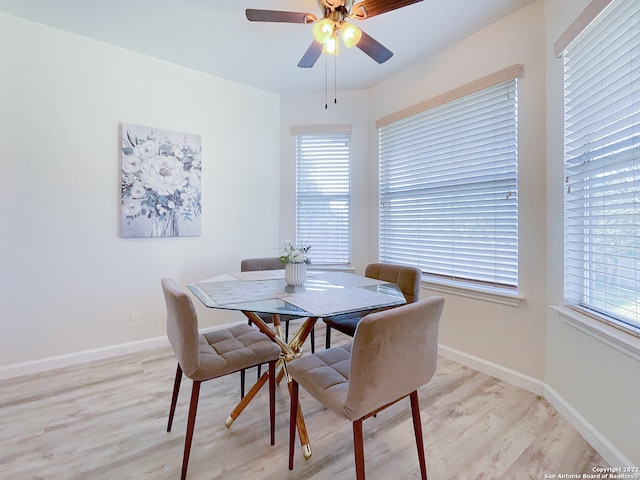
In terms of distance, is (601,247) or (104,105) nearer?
(601,247)

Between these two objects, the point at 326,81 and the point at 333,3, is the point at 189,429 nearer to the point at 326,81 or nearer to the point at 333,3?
the point at 333,3

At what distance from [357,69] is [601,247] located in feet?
8.02

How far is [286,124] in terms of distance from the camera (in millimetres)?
3480

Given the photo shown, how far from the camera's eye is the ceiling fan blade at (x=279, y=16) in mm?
1645

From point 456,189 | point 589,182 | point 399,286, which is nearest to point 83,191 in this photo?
point 399,286

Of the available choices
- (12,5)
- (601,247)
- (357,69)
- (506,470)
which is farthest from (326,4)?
(506,470)

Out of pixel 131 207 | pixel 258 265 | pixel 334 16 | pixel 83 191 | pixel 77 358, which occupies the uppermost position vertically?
pixel 334 16

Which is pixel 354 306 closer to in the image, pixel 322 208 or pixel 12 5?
pixel 322 208

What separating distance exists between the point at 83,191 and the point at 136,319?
1.18 m

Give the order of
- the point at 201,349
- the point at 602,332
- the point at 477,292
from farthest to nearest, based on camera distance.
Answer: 1. the point at 477,292
2. the point at 201,349
3. the point at 602,332

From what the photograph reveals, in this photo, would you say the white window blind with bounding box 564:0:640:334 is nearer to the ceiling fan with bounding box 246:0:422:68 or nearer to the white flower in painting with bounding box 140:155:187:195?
the ceiling fan with bounding box 246:0:422:68

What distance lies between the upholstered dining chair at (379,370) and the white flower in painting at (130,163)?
2.30 m

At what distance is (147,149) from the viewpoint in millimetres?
2662

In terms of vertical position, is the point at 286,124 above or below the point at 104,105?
above
